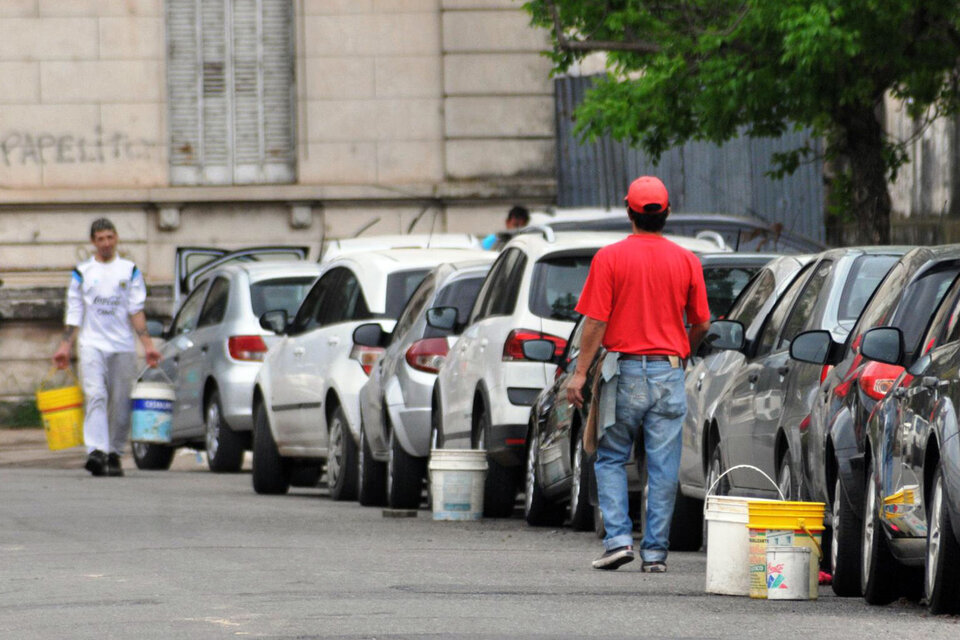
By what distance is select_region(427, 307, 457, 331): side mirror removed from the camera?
13.5 meters

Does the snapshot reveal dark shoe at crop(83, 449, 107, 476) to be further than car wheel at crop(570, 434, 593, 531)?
Yes

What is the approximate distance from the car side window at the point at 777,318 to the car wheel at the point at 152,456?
1094 centimetres

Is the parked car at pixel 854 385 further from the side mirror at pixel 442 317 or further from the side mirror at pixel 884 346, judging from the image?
the side mirror at pixel 442 317

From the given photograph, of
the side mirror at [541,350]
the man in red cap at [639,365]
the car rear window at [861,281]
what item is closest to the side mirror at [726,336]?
the man in red cap at [639,365]

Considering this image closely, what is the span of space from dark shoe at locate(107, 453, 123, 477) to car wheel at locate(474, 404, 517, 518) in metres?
5.28

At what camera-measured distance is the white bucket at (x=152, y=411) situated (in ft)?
60.5

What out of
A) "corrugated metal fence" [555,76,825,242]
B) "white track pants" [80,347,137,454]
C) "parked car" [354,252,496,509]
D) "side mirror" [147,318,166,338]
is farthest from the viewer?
"corrugated metal fence" [555,76,825,242]

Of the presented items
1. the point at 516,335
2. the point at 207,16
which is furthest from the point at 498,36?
the point at 516,335

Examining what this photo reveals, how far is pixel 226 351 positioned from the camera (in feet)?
59.3

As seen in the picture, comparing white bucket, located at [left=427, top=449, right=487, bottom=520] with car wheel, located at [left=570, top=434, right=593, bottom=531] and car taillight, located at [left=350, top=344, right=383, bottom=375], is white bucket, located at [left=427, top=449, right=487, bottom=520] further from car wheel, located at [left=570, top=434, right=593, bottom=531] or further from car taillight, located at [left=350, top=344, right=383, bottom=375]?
car taillight, located at [left=350, top=344, right=383, bottom=375]

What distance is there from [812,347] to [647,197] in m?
→ 1.15

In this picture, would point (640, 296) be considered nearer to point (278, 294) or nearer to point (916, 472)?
point (916, 472)

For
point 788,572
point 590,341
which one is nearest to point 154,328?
point 590,341

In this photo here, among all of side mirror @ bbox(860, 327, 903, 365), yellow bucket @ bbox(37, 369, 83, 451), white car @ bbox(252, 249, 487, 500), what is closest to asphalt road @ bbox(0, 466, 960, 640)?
side mirror @ bbox(860, 327, 903, 365)
